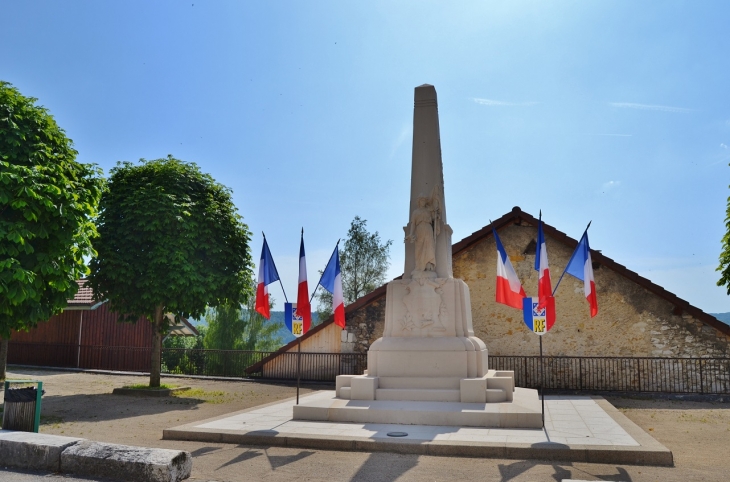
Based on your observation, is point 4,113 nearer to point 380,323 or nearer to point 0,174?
point 0,174

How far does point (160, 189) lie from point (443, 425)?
397 inches

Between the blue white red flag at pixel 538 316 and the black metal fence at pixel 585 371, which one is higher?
the blue white red flag at pixel 538 316

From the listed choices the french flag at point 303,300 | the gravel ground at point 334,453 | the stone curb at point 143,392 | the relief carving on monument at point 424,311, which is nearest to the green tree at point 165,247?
the stone curb at point 143,392

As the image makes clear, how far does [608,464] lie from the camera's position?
→ 7242 mm

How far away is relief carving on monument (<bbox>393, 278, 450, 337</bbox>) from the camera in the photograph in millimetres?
11367

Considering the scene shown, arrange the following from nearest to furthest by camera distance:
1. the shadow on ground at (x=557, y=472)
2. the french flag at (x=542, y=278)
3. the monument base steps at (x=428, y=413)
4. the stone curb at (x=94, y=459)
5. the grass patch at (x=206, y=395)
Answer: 1. the stone curb at (x=94, y=459)
2. the shadow on ground at (x=557, y=472)
3. the monument base steps at (x=428, y=413)
4. the french flag at (x=542, y=278)
5. the grass patch at (x=206, y=395)

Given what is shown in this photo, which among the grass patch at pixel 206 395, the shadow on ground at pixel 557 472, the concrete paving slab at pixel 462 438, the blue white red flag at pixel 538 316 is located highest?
the blue white red flag at pixel 538 316

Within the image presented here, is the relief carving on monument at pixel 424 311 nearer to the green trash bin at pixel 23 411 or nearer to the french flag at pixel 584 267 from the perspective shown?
the french flag at pixel 584 267

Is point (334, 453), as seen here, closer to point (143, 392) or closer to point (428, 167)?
point (428, 167)

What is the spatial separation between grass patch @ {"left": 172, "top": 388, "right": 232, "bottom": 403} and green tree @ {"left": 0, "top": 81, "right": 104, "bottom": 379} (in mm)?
4669

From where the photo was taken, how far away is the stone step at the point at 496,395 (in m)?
10.2

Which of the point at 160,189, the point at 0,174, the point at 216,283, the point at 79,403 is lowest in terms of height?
the point at 79,403

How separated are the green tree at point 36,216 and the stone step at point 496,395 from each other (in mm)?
8191

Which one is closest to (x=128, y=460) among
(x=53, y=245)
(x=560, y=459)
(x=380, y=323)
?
(x=560, y=459)
